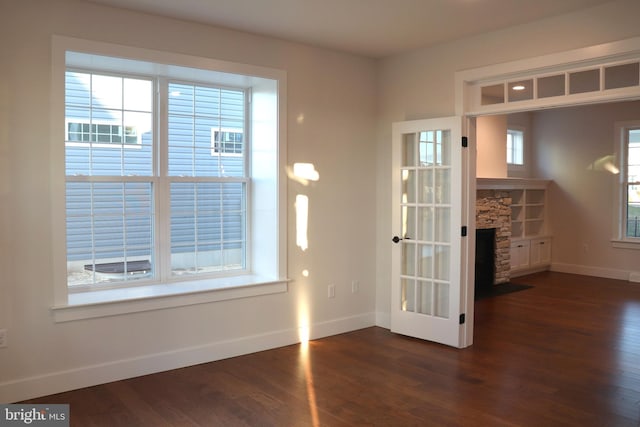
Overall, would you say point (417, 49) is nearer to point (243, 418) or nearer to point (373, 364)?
point (373, 364)

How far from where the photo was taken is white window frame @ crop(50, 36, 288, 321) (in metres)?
3.60

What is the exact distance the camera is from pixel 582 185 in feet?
29.0

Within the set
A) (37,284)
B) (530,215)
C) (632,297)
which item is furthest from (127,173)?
(530,215)

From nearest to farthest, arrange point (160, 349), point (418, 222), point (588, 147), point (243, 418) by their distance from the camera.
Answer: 1. point (243, 418)
2. point (160, 349)
3. point (418, 222)
4. point (588, 147)

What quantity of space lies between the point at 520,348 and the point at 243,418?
2.72 meters

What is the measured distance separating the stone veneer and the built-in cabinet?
18 cm

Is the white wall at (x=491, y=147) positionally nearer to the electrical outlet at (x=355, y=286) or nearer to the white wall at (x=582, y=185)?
the white wall at (x=582, y=185)

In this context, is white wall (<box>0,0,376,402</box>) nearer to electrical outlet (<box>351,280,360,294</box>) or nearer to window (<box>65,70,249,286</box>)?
electrical outlet (<box>351,280,360,294</box>)

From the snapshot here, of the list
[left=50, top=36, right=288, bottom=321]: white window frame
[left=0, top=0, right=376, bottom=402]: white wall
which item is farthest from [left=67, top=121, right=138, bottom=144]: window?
[left=0, top=0, right=376, bottom=402]: white wall

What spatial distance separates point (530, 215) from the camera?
30.7 feet

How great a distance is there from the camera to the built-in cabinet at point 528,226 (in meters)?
8.48

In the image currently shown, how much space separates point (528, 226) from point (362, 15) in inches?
255

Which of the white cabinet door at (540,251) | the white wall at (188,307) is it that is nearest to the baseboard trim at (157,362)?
the white wall at (188,307)

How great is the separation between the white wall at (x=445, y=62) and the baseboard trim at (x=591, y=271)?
5037 mm
